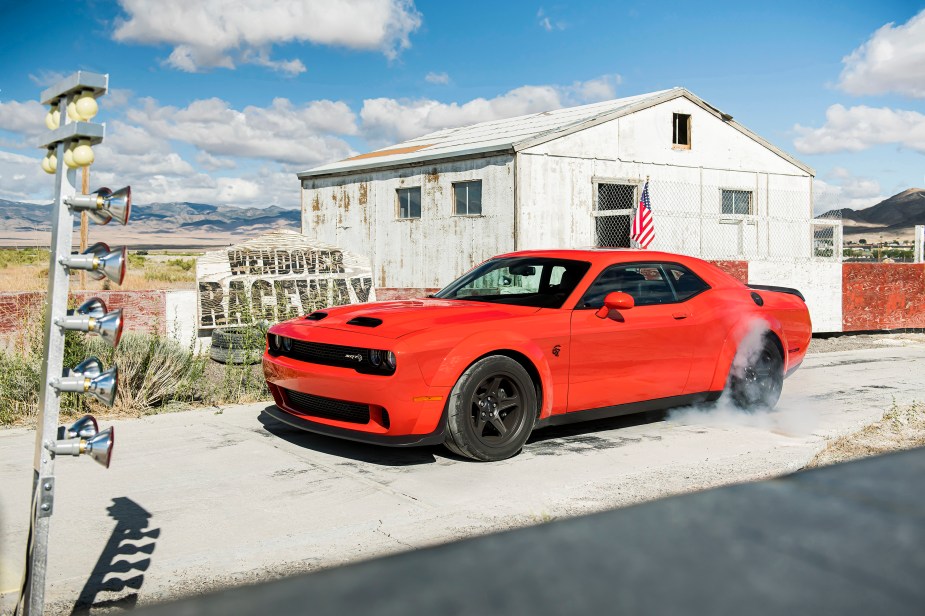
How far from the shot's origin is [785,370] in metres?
8.01

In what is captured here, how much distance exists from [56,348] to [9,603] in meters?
1.88

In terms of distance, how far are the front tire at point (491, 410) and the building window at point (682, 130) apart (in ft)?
50.3

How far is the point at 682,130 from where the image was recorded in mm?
20500

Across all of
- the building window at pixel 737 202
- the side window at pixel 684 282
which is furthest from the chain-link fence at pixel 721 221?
the side window at pixel 684 282

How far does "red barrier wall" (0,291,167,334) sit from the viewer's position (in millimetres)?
10312

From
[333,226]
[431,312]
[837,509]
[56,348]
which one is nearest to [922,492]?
[837,509]

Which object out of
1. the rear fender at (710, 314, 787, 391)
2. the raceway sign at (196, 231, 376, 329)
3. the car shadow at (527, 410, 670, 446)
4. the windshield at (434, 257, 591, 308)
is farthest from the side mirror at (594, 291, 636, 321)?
the raceway sign at (196, 231, 376, 329)

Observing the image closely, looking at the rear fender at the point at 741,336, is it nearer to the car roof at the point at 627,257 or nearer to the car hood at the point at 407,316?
the car roof at the point at 627,257

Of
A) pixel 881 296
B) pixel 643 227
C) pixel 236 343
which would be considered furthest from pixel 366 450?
pixel 881 296

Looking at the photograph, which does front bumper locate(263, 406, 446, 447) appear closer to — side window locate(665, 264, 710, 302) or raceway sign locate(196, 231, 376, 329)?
side window locate(665, 264, 710, 302)

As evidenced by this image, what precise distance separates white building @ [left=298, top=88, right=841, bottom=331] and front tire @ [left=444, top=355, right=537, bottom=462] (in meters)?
10.2

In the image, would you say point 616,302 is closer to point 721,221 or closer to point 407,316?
point 407,316

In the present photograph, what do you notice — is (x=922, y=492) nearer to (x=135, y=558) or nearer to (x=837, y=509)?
(x=837, y=509)

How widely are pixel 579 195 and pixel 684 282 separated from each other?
10726 millimetres
